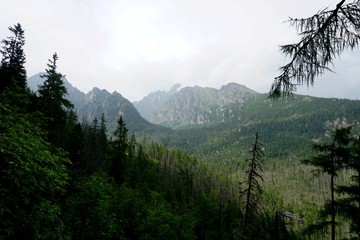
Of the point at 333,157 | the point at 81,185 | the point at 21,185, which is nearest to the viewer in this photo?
the point at 21,185

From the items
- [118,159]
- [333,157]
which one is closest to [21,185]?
[333,157]

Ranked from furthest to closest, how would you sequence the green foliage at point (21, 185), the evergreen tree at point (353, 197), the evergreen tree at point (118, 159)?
the evergreen tree at point (118, 159) → the evergreen tree at point (353, 197) → the green foliage at point (21, 185)

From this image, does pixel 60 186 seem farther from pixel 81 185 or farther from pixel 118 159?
pixel 118 159

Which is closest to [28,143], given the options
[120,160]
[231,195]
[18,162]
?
[18,162]

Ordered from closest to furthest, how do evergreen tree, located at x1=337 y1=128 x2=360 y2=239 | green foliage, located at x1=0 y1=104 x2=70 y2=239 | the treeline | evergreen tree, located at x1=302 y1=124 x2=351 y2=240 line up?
green foliage, located at x1=0 y1=104 x2=70 y2=239 → the treeline → evergreen tree, located at x1=337 y1=128 x2=360 y2=239 → evergreen tree, located at x1=302 y1=124 x2=351 y2=240

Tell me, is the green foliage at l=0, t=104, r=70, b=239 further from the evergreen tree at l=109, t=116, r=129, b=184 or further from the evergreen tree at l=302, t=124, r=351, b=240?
the evergreen tree at l=109, t=116, r=129, b=184

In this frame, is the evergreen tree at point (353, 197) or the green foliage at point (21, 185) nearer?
the green foliage at point (21, 185)

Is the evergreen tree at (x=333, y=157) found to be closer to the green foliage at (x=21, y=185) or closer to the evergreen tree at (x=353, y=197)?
the evergreen tree at (x=353, y=197)

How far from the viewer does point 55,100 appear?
31.3 m

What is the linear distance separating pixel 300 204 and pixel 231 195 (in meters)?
67.5

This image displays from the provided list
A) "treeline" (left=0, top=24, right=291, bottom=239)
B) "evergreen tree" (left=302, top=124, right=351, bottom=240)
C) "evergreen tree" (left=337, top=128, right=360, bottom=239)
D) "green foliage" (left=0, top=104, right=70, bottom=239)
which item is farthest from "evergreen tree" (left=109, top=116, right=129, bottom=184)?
"green foliage" (left=0, top=104, right=70, bottom=239)

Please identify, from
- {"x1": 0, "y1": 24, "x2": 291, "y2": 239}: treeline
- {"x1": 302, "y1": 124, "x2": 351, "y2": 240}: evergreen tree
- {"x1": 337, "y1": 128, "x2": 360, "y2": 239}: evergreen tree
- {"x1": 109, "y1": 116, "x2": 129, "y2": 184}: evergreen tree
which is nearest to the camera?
{"x1": 0, "y1": 24, "x2": 291, "y2": 239}: treeline

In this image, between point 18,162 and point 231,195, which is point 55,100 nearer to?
point 18,162

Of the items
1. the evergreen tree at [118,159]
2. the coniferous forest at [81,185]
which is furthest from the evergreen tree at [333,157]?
the evergreen tree at [118,159]
